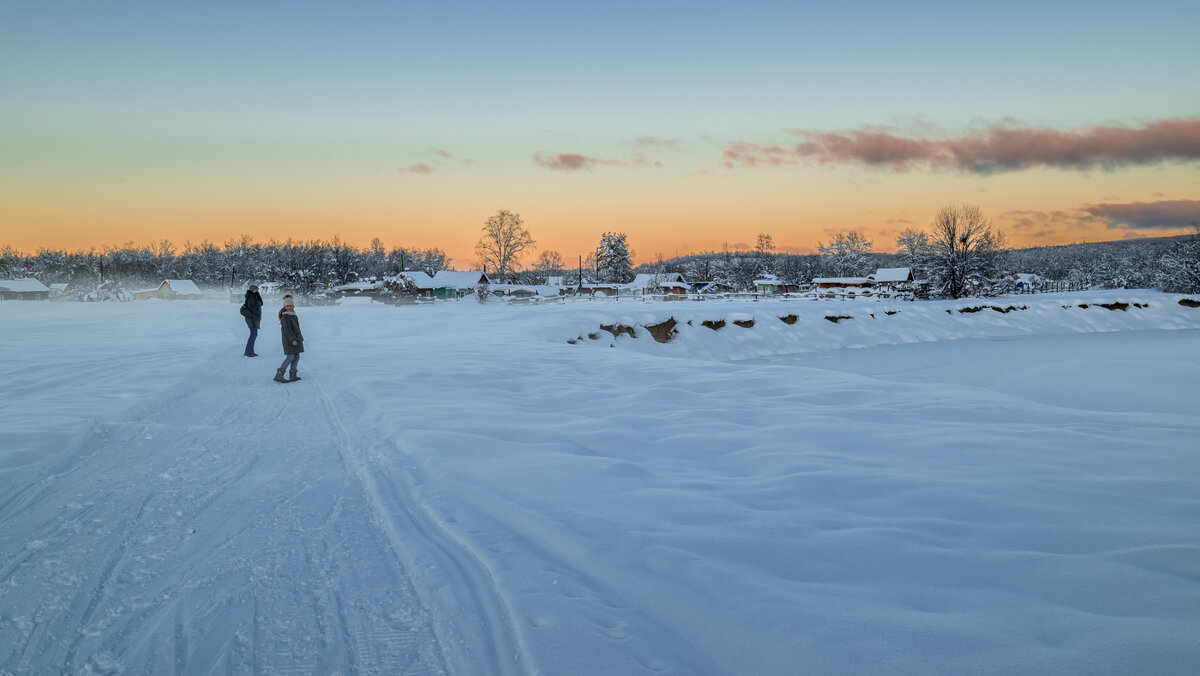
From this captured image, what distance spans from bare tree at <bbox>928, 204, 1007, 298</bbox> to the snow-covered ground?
38747 mm

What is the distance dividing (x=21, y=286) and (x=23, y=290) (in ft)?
5.67

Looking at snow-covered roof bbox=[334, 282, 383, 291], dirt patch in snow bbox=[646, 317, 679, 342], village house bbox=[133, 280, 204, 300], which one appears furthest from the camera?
village house bbox=[133, 280, 204, 300]

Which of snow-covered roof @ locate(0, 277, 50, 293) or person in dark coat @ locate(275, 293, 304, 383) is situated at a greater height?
snow-covered roof @ locate(0, 277, 50, 293)

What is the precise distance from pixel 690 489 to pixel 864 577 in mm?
1540

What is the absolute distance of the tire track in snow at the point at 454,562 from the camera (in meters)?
2.47

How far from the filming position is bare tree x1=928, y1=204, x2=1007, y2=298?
42000mm

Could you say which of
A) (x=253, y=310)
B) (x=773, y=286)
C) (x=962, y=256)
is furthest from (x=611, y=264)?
(x=253, y=310)

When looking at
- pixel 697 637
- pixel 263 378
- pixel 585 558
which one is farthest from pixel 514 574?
pixel 263 378

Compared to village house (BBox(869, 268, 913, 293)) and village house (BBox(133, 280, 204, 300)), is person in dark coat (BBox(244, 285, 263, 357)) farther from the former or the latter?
village house (BBox(869, 268, 913, 293))

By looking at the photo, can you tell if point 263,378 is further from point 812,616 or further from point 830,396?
point 812,616

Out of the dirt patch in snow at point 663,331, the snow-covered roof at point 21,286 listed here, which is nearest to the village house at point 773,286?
the dirt patch in snow at point 663,331

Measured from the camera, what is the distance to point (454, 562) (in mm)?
3316

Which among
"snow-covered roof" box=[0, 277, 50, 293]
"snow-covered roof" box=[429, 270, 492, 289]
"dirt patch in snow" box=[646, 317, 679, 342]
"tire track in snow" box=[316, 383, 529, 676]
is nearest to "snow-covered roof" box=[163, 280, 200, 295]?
"snow-covered roof" box=[0, 277, 50, 293]

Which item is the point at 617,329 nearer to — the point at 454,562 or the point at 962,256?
the point at 454,562
